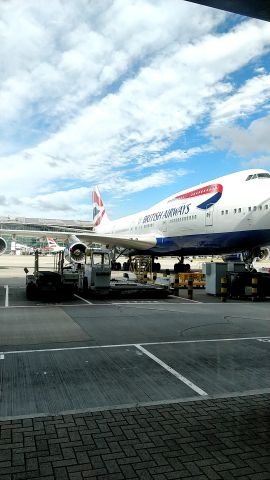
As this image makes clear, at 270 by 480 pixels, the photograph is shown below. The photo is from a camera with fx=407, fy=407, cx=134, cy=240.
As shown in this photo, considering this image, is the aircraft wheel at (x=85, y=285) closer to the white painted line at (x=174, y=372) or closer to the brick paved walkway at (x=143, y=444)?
the white painted line at (x=174, y=372)

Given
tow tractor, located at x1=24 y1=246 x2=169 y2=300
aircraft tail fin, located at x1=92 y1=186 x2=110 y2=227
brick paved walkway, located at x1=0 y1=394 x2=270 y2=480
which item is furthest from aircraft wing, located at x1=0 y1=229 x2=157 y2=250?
brick paved walkway, located at x1=0 y1=394 x2=270 y2=480

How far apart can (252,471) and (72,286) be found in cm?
1314

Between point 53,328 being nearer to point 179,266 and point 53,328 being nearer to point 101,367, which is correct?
point 101,367

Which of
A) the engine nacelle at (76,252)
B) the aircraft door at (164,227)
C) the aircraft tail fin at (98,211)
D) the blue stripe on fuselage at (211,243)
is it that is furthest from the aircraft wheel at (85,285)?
the aircraft tail fin at (98,211)

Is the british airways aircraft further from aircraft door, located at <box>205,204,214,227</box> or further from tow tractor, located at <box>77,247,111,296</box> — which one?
tow tractor, located at <box>77,247,111,296</box>

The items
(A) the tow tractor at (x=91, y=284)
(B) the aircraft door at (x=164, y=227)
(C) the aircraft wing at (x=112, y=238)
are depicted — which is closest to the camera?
(A) the tow tractor at (x=91, y=284)

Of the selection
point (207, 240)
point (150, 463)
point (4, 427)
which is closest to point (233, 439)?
point (150, 463)

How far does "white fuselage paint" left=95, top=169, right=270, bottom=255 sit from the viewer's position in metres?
18.4

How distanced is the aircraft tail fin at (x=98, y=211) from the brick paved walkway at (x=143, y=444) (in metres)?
38.8

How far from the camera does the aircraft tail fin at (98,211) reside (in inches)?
1726

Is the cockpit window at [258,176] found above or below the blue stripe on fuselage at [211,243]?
above

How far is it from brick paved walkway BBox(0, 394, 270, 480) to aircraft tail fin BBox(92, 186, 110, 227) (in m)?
38.8

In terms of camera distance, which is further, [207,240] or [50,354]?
[207,240]

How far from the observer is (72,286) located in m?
16.1
